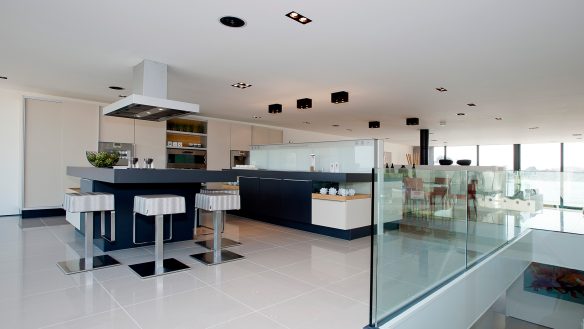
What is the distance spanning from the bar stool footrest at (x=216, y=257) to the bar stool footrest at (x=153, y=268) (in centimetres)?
23

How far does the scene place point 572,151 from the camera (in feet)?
43.5

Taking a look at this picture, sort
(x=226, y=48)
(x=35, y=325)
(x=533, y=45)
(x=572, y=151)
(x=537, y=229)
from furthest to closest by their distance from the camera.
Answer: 1. (x=572, y=151)
2. (x=537, y=229)
3. (x=226, y=48)
4. (x=533, y=45)
5. (x=35, y=325)

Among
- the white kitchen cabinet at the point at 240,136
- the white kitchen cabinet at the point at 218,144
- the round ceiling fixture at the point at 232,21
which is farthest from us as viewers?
the white kitchen cabinet at the point at 240,136

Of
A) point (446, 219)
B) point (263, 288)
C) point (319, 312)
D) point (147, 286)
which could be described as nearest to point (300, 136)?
point (446, 219)

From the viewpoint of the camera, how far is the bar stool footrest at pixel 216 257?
3459 millimetres

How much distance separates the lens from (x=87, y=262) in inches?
125

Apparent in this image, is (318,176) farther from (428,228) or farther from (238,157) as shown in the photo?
(238,157)

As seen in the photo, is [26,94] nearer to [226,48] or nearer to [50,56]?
[50,56]

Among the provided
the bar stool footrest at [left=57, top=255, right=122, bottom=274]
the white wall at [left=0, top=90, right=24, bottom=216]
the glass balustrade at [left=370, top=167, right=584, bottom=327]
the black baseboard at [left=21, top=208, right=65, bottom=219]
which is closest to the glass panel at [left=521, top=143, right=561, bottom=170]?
the glass balustrade at [left=370, top=167, right=584, bottom=327]

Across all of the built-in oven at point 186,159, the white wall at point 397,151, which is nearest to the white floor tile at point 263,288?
the built-in oven at point 186,159

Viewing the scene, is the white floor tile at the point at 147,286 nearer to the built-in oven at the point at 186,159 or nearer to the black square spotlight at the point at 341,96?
the black square spotlight at the point at 341,96

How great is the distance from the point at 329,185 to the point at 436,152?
14.7 metres

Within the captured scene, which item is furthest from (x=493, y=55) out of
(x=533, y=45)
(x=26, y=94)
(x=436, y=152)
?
(x=436, y=152)

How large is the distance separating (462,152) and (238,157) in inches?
511
